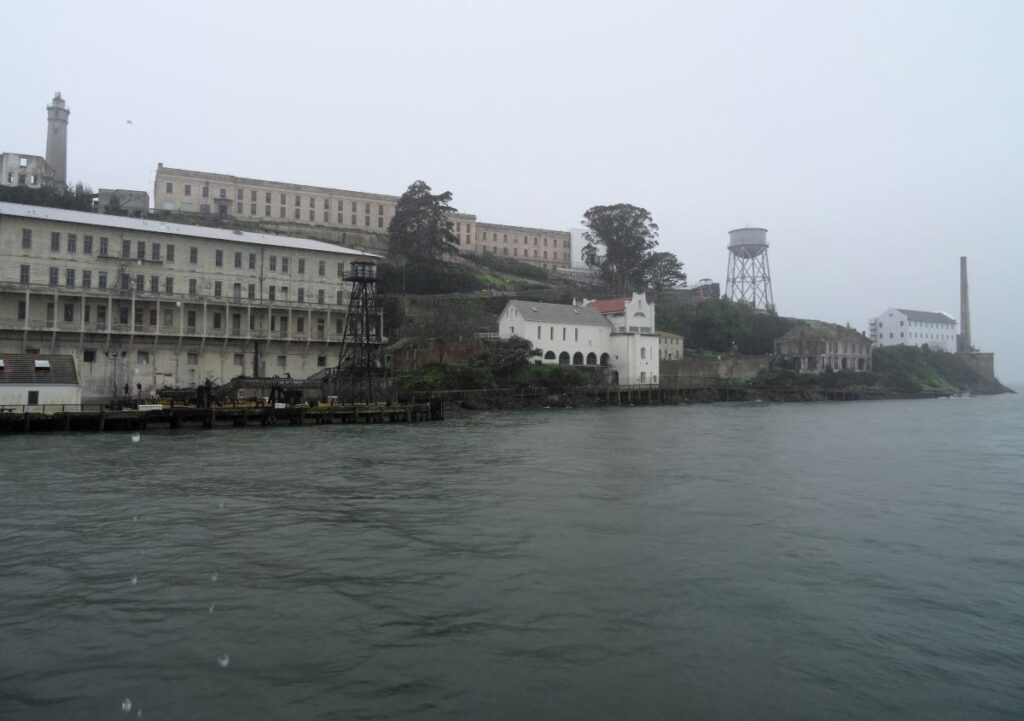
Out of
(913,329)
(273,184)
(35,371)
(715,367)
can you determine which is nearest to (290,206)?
(273,184)

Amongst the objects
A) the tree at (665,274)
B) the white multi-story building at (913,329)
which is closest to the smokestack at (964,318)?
the white multi-story building at (913,329)

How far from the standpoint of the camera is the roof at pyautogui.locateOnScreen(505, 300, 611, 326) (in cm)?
6862

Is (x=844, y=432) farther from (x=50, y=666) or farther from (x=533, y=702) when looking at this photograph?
(x=50, y=666)

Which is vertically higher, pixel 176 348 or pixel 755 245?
pixel 755 245

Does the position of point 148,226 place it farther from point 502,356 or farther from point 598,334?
point 598,334

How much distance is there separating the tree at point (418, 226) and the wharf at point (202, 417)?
30.7 m

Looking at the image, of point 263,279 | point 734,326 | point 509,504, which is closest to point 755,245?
point 734,326

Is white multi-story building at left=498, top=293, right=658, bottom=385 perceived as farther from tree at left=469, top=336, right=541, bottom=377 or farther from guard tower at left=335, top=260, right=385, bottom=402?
guard tower at left=335, top=260, right=385, bottom=402

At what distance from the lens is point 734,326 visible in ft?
314

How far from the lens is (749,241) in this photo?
114375mm

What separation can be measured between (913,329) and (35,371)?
138946 mm

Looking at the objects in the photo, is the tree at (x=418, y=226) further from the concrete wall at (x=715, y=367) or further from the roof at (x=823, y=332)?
the roof at (x=823, y=332)

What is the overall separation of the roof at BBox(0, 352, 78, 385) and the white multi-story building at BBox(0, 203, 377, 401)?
19.7ft

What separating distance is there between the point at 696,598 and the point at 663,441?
2518cm
